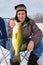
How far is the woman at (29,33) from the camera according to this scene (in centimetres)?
303

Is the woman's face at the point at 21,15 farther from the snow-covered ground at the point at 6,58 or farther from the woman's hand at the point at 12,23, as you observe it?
the snow-covered ground at the point at 6,58

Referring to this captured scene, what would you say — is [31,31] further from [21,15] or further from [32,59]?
[32,59]

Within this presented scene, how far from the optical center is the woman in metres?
3.03

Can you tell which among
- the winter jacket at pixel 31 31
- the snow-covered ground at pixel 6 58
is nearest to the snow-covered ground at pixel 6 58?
the snow-covered ground at pixel 6 58

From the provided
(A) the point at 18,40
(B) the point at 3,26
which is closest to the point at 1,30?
(B) the point at 3,26

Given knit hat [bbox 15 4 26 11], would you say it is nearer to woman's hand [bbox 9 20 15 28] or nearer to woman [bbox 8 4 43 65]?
woman [bbox 8 4 43 65]

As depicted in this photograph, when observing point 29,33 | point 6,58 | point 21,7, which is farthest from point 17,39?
point 21,7

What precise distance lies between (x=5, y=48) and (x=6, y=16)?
40 centimetres

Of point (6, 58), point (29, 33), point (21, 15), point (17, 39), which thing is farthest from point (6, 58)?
point (21, 15)

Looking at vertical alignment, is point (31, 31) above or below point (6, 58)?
above

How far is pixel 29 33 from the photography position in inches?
119

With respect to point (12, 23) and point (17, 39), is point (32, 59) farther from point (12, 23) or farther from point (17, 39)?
point (12, 23)

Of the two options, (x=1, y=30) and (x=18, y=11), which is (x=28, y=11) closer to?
(x=18, y=11)

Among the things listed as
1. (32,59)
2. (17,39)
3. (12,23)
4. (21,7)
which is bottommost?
(32,59)
